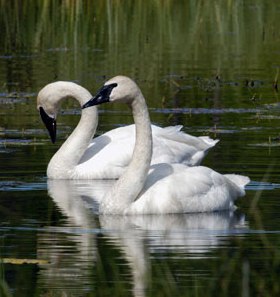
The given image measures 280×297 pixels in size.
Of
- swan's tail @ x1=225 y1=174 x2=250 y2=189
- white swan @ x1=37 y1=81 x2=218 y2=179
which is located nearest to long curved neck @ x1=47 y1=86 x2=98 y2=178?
white swan @ x1=37 y1=81 x2=218 y2=179

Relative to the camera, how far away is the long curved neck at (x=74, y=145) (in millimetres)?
13555

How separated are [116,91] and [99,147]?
3274 millimetres

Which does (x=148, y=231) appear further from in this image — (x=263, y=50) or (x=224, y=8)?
(x=224, y=8)

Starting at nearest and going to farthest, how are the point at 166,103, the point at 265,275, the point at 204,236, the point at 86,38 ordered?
1. the point at 265,275
2. the point at 204,236
3. the point at 166,103
4. the point at 86,38

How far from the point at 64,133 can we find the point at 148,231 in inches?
220

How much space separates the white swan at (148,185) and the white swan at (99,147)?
7.81 feet

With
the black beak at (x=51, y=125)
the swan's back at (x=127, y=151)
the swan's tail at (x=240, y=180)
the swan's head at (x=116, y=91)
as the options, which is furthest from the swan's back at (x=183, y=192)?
the black beak at (x=51, y=125)

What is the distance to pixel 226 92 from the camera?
728 inches

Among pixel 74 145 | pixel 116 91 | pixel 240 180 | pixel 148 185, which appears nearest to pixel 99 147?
pixel 74 145

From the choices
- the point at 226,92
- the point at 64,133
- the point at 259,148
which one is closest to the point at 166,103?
the point at 226,92

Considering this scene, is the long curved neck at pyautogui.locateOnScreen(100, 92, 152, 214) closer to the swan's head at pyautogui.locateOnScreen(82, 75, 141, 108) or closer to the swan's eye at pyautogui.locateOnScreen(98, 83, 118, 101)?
the swan's head at pyautogui.locateOnScreen(82, 75, 141, 108)

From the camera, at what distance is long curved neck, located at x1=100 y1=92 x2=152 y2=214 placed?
10.9 m

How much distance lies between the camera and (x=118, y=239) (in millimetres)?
9734

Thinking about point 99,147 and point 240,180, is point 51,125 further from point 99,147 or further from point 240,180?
point 240,180
